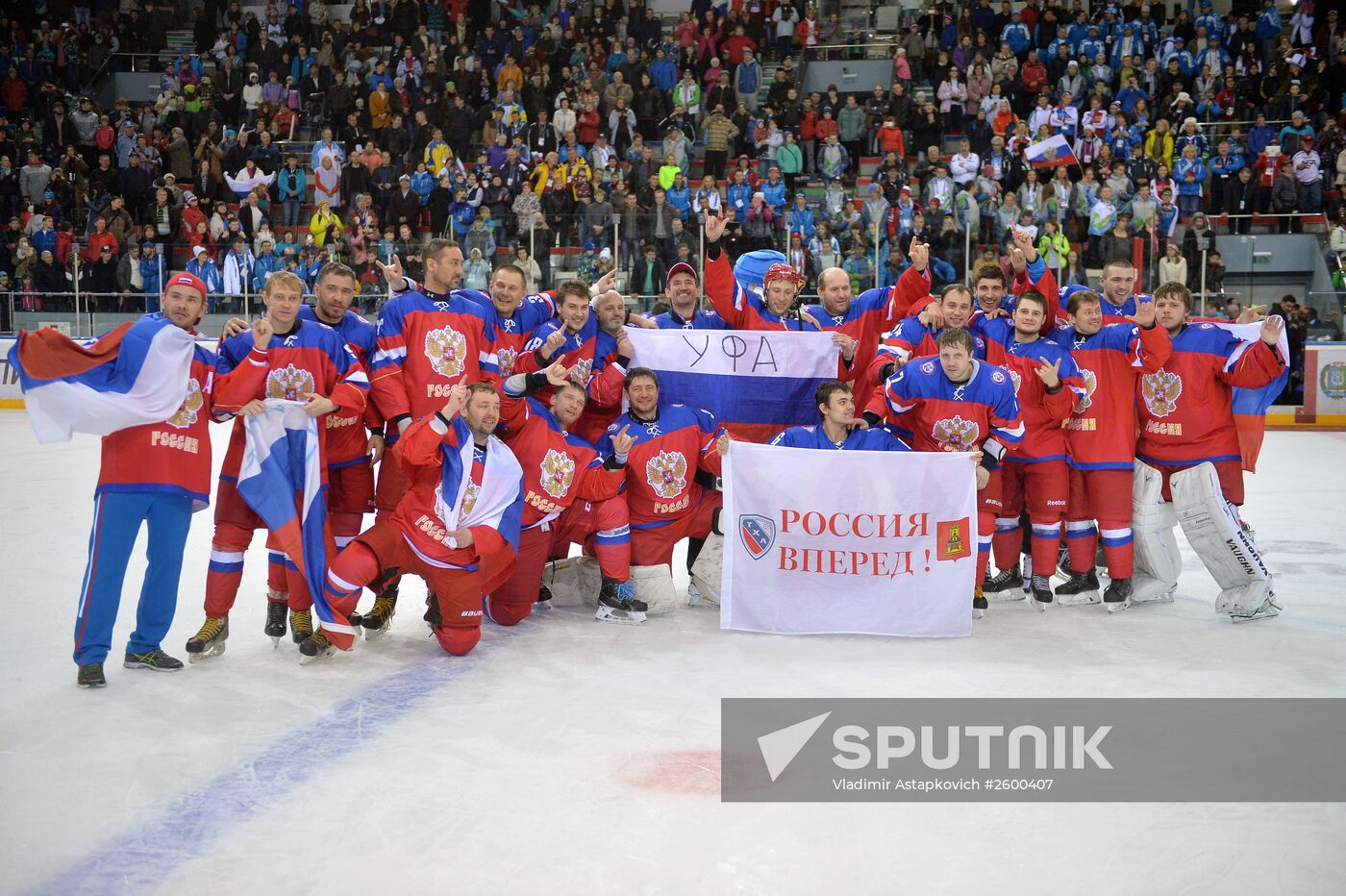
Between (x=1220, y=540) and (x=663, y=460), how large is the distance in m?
2.91

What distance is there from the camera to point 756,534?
584 centimetres

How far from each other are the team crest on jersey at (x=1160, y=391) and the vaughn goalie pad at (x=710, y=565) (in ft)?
7.99

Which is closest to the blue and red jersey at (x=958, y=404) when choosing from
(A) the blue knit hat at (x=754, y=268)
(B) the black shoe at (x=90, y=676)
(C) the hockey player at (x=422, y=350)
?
(A) the blue knit hat at (x=754, y=268)

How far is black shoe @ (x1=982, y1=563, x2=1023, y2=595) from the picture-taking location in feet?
21.3

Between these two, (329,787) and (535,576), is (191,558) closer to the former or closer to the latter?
(535,576)

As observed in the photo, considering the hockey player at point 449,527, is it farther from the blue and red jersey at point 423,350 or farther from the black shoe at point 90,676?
the black shoe at point 90,676

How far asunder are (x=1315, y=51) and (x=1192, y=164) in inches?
189

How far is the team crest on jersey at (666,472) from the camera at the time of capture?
609 centimetres

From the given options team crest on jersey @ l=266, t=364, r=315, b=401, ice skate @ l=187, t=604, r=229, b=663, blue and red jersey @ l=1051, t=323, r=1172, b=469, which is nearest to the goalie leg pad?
team crest on jersey @ l=266, t=364, r=315, b=401

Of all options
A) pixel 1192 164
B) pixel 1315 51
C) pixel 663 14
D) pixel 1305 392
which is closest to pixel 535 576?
pixel 1305 392

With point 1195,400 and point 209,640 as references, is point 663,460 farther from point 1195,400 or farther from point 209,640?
point 1195,400

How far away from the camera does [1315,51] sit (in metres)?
18.3

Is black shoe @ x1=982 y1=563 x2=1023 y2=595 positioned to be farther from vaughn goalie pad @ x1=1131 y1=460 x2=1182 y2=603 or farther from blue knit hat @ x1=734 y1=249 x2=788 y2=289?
blue knit hat @ x1=734 y1=249 x2=788 y2=289

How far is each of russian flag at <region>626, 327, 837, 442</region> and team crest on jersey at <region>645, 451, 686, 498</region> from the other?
0.70 metres
